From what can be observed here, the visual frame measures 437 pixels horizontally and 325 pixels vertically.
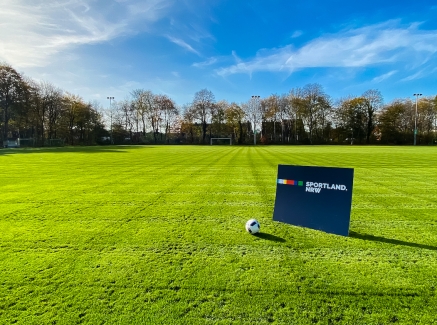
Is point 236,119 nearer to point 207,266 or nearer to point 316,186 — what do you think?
point 316,186

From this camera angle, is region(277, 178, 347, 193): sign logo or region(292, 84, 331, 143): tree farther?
region(292, 84, 331, 143): tree

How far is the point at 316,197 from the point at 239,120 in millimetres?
62233

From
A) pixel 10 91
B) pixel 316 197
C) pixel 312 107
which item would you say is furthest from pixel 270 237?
pixel 312 107

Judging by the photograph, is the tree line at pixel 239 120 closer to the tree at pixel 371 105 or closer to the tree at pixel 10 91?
the tree at pixel 371 105

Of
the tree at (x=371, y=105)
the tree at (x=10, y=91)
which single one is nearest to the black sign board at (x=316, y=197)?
the tree at (x=10, y=91)

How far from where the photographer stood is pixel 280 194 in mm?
4578

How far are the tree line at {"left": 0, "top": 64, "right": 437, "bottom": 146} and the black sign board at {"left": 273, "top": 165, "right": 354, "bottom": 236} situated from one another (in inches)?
2251

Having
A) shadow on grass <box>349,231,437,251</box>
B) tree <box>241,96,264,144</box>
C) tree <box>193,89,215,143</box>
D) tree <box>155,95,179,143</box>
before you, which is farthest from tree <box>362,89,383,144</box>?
shadow on grass <box>349,231,437,251</box>

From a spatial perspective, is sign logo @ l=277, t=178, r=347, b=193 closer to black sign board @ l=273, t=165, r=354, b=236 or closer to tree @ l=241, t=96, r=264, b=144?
black sign board @ l=273, t=165, r=354, b=236

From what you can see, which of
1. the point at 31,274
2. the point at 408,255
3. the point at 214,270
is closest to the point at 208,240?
the point at 214,270

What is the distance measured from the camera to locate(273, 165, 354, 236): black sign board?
386cm

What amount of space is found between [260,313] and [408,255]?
249cm

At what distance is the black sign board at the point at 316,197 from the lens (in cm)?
386

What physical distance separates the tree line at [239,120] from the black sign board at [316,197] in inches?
2251
